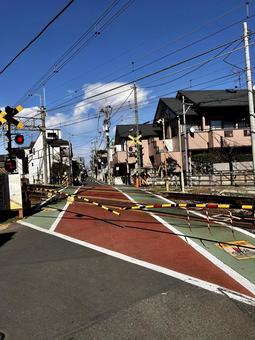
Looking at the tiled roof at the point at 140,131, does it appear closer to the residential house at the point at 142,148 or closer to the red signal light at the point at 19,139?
the residential house at the point at 142,148

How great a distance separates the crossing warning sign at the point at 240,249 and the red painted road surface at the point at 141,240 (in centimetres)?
73

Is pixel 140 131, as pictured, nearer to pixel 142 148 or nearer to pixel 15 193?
pixel 142 148

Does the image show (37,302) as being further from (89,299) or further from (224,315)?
(224,315)

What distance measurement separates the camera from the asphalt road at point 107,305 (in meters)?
4.93

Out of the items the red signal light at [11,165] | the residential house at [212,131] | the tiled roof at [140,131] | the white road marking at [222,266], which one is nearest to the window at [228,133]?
the residential house at [212,131]

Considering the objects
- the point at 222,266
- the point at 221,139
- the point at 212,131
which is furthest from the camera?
the point at 221,139

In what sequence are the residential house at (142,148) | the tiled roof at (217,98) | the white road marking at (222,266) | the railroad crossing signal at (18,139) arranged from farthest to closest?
the residential house at (142,148) < the tiled roof at (217,98) < the railroad crossing signal at (18,139) < the white road marking at (222,266)

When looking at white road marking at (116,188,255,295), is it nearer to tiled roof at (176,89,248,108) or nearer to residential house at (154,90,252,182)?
residential house at (154,90,252,182)

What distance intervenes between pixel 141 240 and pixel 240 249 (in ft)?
8.76

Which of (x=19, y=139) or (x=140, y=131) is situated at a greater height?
(x=140, y=131)

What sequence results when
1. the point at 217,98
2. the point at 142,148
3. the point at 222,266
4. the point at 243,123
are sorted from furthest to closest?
the point at 142,148
the point at 217,98
the point at 243,123
the point at 222,266

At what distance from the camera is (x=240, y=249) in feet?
29.8

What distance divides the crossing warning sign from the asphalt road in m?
2.17

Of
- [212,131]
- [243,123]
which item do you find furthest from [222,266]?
[243,123]
